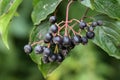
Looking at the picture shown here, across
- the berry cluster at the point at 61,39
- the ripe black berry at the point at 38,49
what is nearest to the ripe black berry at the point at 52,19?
the berry cluster at the point at 61,39

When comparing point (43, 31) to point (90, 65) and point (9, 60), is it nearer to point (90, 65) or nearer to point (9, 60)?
point (90, 65)

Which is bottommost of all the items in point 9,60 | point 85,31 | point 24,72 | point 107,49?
point 24,72

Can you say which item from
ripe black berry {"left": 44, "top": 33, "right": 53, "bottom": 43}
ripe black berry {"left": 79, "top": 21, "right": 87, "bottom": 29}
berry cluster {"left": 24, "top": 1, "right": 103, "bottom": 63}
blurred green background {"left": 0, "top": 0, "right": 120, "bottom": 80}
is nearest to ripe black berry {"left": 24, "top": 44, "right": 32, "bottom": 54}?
berry cluster {"left": 24, "top": 1, "right": 103, "bottom": 63}

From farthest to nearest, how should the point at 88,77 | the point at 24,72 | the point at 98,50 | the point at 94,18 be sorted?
the point at 24,72
the point at 98,50
the point at 88,77
the point at 94,18

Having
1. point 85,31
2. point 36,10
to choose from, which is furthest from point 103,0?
point 36,10

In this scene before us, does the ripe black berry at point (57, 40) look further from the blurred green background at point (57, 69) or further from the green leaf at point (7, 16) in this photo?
the blurred green background at point (57, 69)
